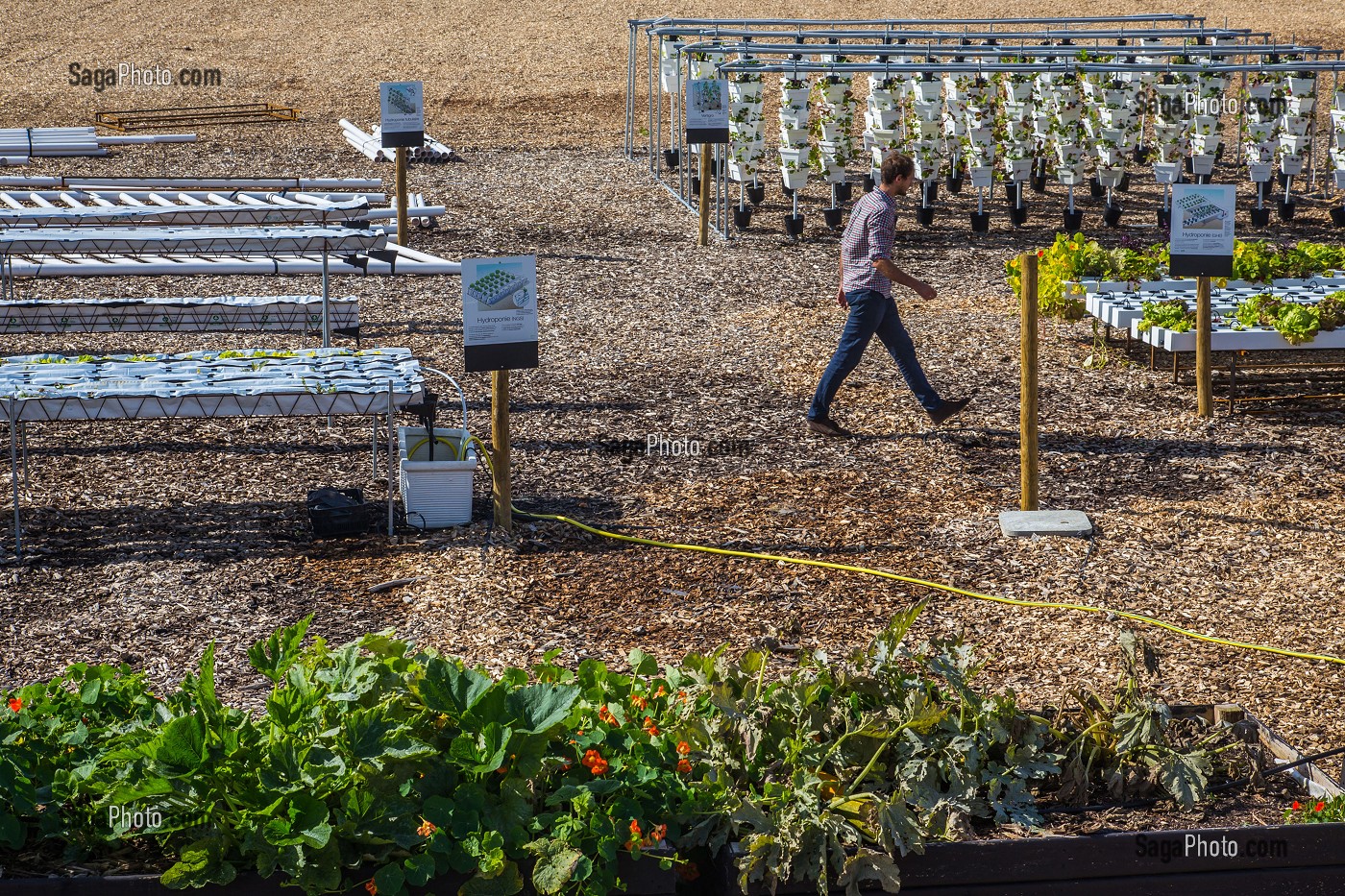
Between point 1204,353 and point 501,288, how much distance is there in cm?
372

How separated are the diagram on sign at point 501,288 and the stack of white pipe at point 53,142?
12.3 metres

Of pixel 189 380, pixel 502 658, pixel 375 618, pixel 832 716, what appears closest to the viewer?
pixel 832 716

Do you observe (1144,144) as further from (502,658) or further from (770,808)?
(770,808)

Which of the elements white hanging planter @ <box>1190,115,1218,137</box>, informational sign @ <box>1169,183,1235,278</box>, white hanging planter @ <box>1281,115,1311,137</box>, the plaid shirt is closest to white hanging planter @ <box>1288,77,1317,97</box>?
white hanging planter @ <box>1281,115,1311,137</box>

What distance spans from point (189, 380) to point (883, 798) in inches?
148

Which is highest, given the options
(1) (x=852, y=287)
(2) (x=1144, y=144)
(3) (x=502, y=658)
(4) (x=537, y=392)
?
(2) (x=1144, y=144)

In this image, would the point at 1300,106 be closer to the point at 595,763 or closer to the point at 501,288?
the point at 501,288

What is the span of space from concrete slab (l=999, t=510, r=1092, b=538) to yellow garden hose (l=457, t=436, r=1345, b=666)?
0.63 meters

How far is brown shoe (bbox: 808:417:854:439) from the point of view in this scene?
23.1 ft

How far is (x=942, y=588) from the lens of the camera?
528cm

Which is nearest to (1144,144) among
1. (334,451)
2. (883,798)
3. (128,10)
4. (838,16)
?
(838,16)

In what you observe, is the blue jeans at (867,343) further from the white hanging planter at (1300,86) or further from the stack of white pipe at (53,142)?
the stack of white pipe at (53,142)

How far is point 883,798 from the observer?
121 inches

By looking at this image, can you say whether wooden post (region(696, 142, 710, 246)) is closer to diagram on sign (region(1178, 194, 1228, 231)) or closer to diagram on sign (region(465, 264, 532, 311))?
diagram on sign (region(1178, 194, 1228, 231))
